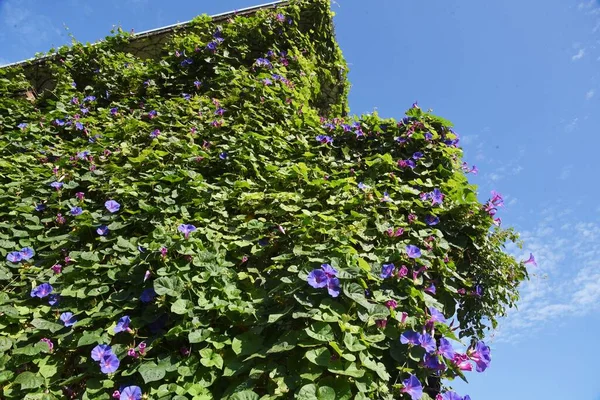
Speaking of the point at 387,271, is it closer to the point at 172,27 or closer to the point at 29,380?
the point at 29,380

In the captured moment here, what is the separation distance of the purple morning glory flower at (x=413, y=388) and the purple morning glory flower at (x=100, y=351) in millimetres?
1187

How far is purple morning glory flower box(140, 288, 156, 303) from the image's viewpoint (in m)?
1.96

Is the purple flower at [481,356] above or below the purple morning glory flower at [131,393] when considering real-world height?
above

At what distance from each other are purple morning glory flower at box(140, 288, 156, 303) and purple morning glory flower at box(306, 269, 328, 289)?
748mm

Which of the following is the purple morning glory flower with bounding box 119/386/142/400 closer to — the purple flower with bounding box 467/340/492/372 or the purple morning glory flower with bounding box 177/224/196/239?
the purple morning glory flower with bounding box 177/224/196/239

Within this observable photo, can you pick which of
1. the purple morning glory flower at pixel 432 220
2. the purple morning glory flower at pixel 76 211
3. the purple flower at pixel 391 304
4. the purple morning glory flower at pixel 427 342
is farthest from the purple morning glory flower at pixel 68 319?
the purple morning glory flower at pixel 432 220

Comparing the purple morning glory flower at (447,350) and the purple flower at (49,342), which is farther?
the purple flower at (49,342)

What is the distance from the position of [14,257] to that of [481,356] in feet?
7.89

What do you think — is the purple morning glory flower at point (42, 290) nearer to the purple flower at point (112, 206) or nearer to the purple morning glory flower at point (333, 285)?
the purple flower at point (112, 206)

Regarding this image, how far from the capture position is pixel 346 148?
324 centimetres

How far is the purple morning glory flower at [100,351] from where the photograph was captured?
1.79 meters

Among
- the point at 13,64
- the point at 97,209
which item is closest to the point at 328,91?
the point at 97,209

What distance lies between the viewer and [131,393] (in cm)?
165

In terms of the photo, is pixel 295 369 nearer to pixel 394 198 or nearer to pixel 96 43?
pixel 394 198
